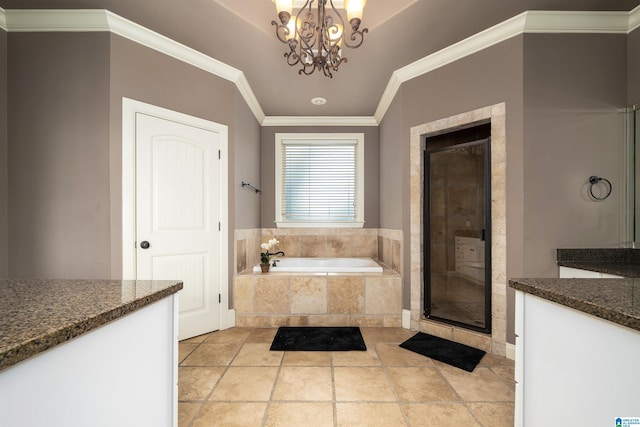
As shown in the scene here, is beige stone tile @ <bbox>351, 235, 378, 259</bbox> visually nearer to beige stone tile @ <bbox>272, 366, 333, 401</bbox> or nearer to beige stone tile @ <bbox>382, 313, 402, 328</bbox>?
beige stone tile @ <bbox>382, 313, 402, 328</bbox>

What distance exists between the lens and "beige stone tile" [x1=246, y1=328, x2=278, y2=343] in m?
2.44

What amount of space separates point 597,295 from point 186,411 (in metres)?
2.03

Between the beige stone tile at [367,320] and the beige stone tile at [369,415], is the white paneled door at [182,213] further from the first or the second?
the beige stone tile at [369,415]

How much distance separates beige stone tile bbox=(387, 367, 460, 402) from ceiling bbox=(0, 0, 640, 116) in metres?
2.67

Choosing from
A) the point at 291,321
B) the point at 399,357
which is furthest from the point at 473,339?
the point at 291,321

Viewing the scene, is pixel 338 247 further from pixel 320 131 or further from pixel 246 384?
pixel 246 384

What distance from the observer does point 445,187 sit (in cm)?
265

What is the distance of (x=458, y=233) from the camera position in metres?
2.62

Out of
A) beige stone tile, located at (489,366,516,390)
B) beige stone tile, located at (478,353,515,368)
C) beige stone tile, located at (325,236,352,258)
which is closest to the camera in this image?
beige stone tile, located at (489,366,516,390)

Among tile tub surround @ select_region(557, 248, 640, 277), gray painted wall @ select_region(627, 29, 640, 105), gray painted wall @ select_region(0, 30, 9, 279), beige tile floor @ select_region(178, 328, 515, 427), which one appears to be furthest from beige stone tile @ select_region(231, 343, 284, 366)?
gray painted wall @ select_region(627, 29, 640, 105)

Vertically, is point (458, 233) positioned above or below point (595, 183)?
below

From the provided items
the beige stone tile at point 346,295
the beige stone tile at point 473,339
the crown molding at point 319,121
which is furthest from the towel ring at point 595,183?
the crown molding at point 319,121

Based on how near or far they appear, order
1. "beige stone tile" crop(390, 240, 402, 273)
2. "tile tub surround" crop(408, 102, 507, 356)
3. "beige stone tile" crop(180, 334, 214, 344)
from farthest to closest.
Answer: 1. "beige stone tile" crop(390, 240, 402, 273)
2. "beige stone tile" crop(180, 334, 214, 344)
3. "tile tub surround" crop(408, 102, 507, 356)

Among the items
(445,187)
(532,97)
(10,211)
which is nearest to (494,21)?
(532,97)
